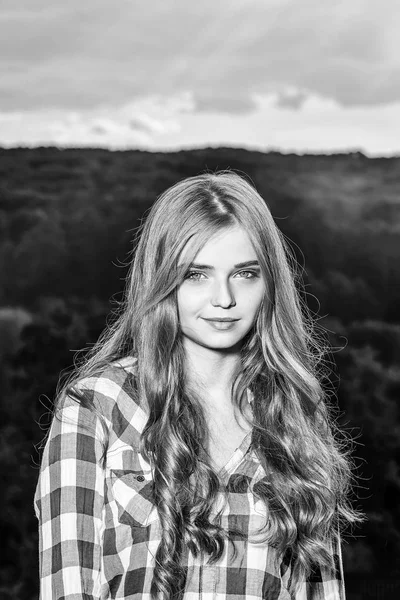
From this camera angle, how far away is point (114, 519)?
1438 millimetres

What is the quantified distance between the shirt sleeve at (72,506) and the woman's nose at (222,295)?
26cm

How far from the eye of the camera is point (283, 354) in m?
1.66

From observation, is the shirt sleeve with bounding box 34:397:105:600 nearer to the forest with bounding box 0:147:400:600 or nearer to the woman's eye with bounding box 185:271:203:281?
the woman's eye with bounding box 185:271:203:281

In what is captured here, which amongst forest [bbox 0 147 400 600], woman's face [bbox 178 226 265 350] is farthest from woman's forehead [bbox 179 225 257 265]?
forest [bbox 0 147 400 600]

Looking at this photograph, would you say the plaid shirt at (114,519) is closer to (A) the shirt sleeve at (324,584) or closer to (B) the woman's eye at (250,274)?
(A) the shirt sleeve at (324,584)

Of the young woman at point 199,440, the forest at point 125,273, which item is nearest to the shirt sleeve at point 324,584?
the young woman at point 199,440

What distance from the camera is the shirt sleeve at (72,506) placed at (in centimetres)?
138

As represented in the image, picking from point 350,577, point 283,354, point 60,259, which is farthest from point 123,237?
point 283,354

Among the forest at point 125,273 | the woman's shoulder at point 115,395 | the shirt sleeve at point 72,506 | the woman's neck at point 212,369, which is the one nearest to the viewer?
the shirt sleeve at point 72,506

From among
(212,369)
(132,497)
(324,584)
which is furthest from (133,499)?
(324,584)

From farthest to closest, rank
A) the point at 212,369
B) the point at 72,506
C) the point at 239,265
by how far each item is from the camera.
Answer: the point at 212,369 → the point at 239,265 → the point at 72,506

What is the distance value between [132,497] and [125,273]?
2.59 metres

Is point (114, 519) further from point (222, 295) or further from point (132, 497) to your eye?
point (222, 295)

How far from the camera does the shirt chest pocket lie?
4.72ft
